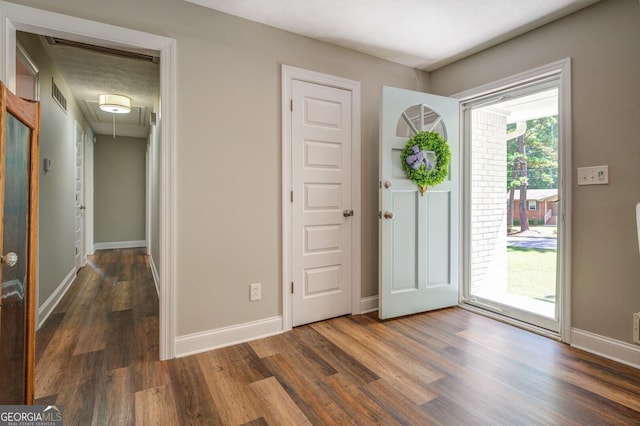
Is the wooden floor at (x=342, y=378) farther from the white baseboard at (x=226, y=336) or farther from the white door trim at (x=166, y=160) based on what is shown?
the white door trim at (x=166, y=160)

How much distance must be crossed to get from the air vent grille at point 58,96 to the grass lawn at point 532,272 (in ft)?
15.2

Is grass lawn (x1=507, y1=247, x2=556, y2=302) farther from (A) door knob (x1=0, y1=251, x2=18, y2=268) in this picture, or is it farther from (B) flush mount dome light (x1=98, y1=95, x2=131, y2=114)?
(B) flush mount dome light (x1=98, y1=95, x2=131, y2=114)

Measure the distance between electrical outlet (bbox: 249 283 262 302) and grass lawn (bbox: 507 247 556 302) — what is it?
2356mm

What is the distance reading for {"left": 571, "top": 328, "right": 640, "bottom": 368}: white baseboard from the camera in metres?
2.07

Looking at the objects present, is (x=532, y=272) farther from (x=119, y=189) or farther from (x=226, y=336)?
(x=119, y=189)

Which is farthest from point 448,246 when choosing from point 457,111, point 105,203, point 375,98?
point 105,203

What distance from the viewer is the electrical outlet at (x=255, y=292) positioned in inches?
98.9

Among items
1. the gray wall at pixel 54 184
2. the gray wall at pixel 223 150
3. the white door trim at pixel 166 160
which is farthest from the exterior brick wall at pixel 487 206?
the gray wall at pixel 54 184

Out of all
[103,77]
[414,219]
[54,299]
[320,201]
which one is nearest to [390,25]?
[320,201]

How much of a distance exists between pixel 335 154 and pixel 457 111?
52.1 inches

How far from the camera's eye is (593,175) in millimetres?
2262

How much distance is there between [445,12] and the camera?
237 centimetres

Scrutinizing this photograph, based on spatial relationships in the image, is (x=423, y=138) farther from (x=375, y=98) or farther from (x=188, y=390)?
(x=188, y=390)

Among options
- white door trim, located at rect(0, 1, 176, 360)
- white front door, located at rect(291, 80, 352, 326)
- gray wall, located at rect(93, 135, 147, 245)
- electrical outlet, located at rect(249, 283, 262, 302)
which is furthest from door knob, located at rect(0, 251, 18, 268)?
gray wall, located at rect(93, 135, 147, 245)
